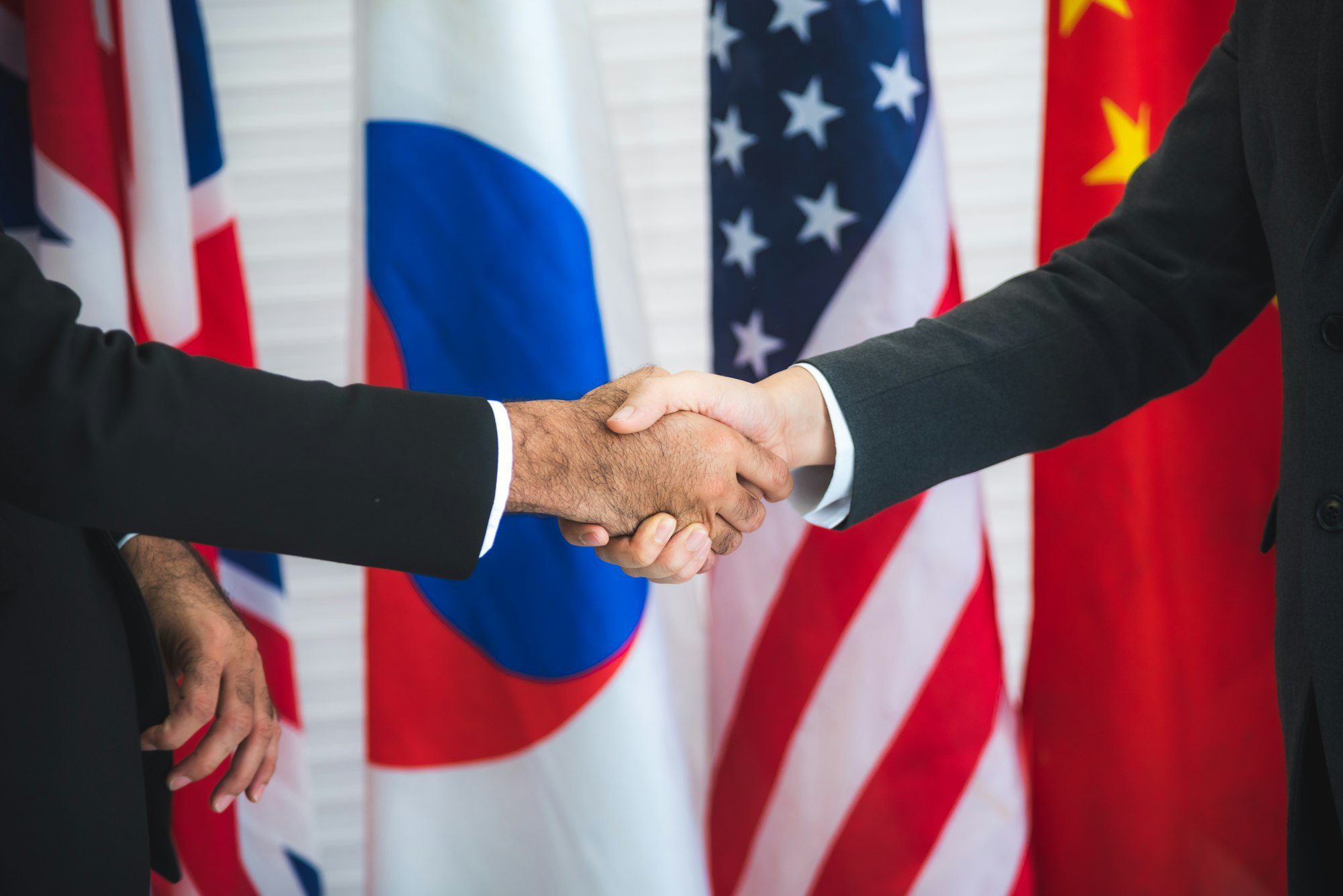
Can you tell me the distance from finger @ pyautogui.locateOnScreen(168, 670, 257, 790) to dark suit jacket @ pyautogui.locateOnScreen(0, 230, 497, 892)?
138 millimetres

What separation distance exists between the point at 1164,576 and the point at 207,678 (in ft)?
4.32

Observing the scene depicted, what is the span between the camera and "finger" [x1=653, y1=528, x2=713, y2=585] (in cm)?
119

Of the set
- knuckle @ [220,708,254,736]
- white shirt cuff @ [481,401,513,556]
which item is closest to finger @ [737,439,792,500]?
white shirt cuff @ [481,401,513,556]

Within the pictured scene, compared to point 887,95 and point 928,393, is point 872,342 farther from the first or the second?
point 887,95

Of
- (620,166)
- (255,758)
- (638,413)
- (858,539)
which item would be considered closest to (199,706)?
(255,758)

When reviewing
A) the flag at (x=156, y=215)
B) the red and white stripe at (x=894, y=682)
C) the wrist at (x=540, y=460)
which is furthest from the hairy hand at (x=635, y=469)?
the flag at (x=156, y=215)

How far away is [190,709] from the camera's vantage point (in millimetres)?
1076

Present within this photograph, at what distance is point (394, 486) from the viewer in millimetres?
895

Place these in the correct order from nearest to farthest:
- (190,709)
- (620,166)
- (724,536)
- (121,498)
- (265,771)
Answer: (121,498) → (190,709) → (265,771) → (724,536) → (620,166)

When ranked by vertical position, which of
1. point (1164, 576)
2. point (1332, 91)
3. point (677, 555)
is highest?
point (1332, 91)

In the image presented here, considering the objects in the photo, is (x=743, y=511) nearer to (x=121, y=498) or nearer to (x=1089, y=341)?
(x=1089, y=341)

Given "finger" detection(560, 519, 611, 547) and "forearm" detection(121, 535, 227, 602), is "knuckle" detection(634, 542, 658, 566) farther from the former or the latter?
"forearm" detection(121, 535, 227, 602)

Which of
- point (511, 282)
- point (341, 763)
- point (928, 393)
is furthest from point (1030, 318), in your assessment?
point (341, 763)

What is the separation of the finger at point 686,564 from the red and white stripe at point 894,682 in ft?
1.14
